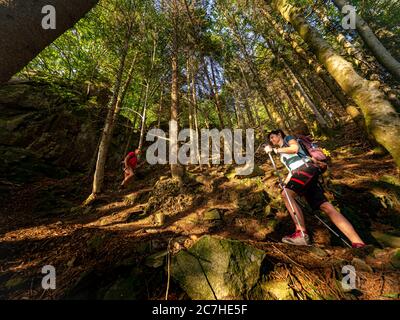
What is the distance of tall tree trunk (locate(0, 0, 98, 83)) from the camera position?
127 centimetres

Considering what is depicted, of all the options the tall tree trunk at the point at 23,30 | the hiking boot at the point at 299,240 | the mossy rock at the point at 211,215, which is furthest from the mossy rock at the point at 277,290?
the tall tree trunk at the point at 23,30

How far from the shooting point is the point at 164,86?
14195 millimetres

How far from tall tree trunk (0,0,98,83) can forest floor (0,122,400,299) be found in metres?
2.63

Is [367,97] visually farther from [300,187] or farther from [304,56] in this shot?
[304,56]

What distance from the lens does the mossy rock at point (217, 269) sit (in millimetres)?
2504

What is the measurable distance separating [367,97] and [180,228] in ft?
14.8

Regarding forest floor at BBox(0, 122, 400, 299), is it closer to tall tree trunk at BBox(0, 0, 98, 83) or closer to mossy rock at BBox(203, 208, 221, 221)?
mossy rock at BBox(203, 208, 221, 221)

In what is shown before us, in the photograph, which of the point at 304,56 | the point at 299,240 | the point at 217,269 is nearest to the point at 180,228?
the point at 217,269

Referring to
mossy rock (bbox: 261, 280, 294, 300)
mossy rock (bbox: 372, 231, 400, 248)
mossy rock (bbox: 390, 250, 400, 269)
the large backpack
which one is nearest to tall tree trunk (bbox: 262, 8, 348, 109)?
the large backpack

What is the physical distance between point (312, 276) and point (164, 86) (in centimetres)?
1384
